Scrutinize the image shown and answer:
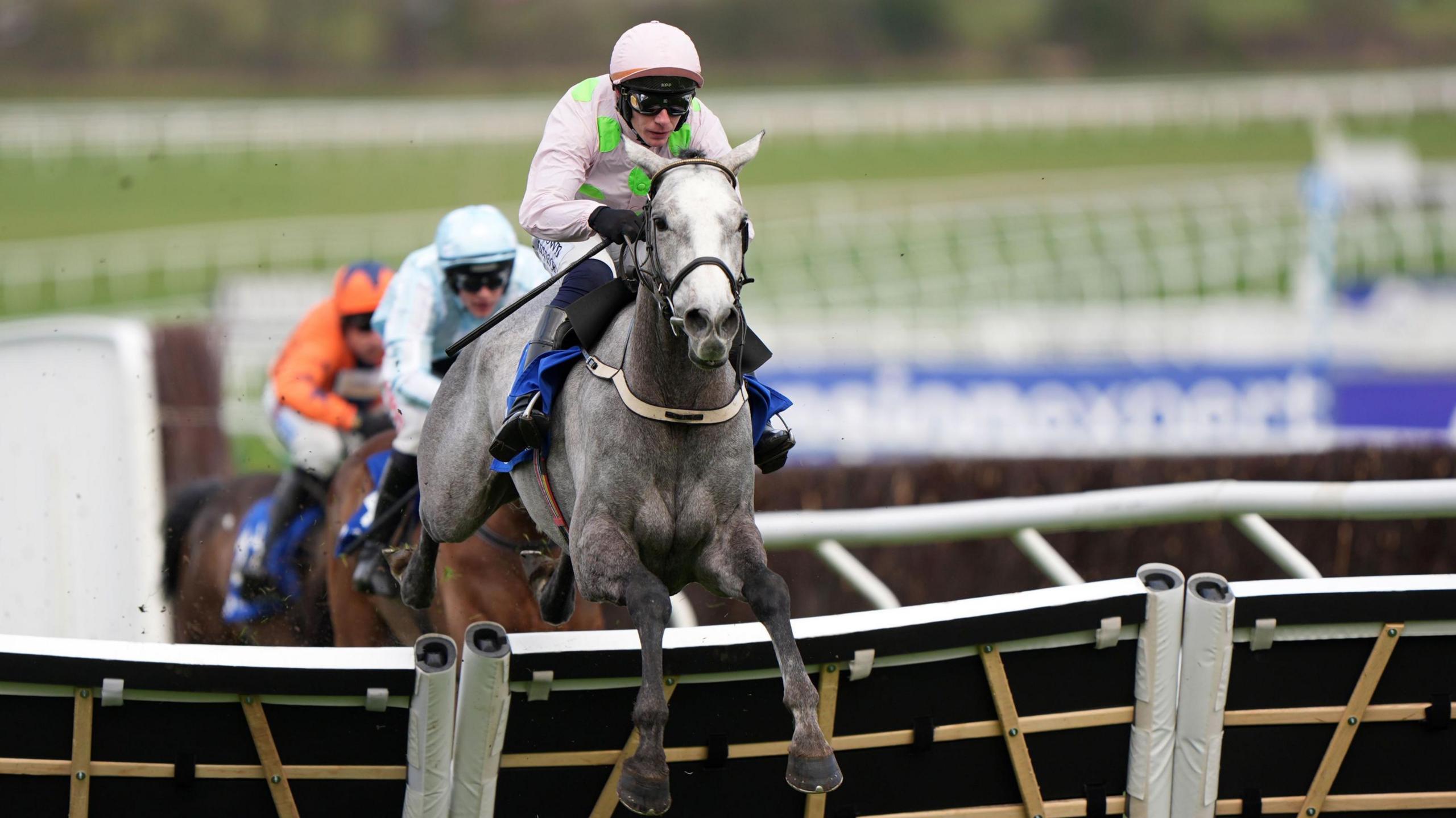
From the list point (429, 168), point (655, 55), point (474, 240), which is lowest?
point (474, 240)

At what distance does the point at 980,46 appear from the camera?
40750 millimetres

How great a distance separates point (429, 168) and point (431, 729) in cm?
3145

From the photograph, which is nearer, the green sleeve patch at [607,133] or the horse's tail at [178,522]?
the green sleeve patch at [607,133]

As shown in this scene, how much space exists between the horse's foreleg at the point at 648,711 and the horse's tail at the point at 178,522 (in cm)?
438

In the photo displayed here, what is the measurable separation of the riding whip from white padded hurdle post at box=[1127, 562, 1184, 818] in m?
1.75

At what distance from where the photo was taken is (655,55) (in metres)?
4.26

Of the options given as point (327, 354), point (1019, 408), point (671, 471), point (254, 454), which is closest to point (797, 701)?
point (671, 471)

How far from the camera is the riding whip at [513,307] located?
464 centimetres

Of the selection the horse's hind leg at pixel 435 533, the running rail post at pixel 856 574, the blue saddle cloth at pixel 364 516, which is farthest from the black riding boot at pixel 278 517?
the running rail post at pixel 856 574

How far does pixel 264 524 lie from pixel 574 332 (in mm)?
3063

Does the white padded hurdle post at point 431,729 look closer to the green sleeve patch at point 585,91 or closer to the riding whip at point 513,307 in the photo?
the riding whip at point 513,307

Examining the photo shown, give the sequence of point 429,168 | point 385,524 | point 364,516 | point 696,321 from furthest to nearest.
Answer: point 429,168 → point 364,516 → point 385,524 → point 696,321

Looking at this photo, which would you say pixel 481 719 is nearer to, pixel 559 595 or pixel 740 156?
pixel 559 595

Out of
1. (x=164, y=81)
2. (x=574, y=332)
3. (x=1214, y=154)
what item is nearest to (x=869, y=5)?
(x=1214, y=154)
